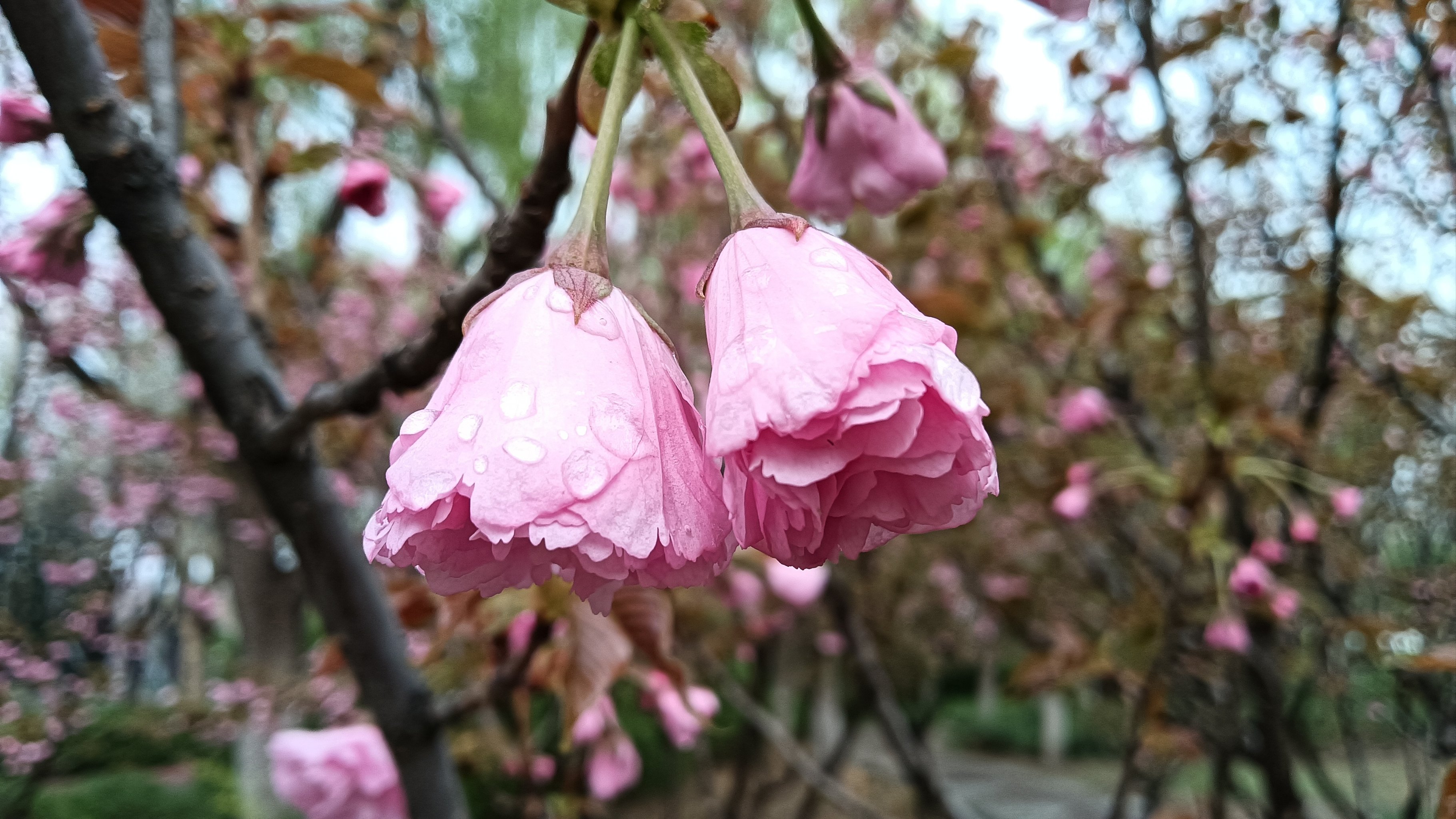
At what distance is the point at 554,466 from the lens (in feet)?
1.07

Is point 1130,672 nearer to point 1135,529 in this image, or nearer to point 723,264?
point 1135,529

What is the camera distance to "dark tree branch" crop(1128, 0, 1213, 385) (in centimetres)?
130

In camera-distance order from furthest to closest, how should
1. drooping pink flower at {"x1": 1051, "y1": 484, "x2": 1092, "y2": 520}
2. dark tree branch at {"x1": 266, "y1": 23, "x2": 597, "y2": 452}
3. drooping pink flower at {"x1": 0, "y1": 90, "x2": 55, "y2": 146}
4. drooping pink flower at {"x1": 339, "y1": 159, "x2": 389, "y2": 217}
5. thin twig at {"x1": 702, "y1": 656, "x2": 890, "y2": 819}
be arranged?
1. thin twig at {"x1": 702, "y1": 656, "x2": 890, "y2": 819}
2. drooping pink flower at {"x1": 1051, "y1": 484, "x2": 1092, "y2": 520}
3. drooping pink flower at {"x1": 339, "y1": 159, "x2": 389, "y2": 217}
4. drooping pink flower at {"x1": 0, "y1": 90, "x2": 55, "y2": 146}
5. dark tree branch at {"x1": 266, "y1": 23, "x2": 597, "y2": 452}

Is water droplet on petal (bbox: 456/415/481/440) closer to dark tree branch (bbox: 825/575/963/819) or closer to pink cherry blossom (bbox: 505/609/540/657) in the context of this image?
pink cherry blossom (bbox: 505/609/540/657)

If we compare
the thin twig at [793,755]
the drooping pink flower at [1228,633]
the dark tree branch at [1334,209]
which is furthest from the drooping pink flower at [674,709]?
the dark tree branch at [1334,209]

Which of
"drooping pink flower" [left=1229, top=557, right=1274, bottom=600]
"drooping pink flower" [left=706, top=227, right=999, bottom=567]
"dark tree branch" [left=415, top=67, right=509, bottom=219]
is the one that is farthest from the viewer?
"dark tree branch" [left=415, top=67, right=509, bottom=219]

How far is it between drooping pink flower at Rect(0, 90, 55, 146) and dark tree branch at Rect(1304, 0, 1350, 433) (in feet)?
5.17

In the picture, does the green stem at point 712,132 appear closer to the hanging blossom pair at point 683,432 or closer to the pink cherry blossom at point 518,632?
the hanging blossom pair at point 683,432

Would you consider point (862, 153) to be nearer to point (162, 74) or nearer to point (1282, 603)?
point (162, 74)

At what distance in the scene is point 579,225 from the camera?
1.27 feet

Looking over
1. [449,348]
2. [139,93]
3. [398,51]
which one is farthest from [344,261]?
[449,348]

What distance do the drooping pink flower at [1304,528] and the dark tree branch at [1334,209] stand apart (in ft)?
0.84

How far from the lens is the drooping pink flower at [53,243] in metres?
0.71

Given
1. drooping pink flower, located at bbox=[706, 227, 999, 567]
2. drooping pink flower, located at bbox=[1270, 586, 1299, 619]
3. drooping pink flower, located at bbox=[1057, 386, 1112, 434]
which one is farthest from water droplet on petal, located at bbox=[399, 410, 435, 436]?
drooping pink flower, located at bbox=[1057, 386, 1112, 434]
